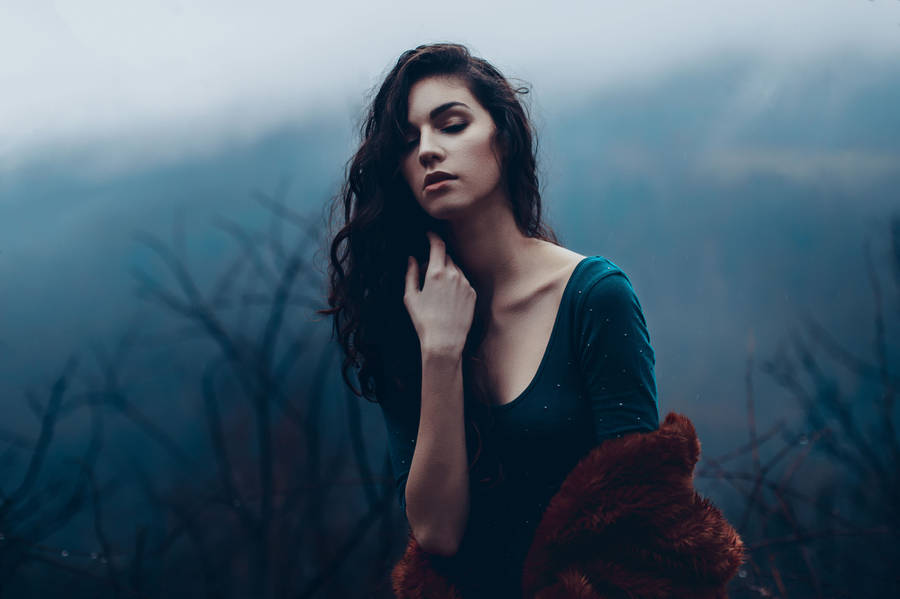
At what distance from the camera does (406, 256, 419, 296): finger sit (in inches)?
37.1

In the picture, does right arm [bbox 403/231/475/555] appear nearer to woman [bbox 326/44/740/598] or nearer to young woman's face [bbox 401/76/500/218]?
woman [bbox 326/44/740/598]

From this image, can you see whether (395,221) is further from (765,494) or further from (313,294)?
(765,494)

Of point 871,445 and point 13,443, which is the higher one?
point 13,443

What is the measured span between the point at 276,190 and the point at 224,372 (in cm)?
45

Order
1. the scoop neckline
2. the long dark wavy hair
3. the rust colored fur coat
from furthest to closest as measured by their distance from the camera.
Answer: the long dark wavy hair, the scoop neckline, the rust colored fur coat

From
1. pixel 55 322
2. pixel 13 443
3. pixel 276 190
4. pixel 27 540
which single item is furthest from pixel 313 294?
pixel 27 540

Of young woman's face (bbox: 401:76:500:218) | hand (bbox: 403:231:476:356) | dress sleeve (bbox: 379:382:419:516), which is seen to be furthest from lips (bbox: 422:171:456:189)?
dress sleeve (bbox: 379:382:419:516)

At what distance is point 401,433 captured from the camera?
95 cm

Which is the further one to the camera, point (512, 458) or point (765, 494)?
point (765, 494)

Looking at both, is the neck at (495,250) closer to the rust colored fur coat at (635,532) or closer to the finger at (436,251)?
the finger at (436,251)

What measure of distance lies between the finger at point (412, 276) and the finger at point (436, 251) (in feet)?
0.08

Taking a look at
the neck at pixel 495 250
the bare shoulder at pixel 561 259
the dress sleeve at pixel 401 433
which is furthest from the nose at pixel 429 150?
the dress sleeve at pixel 401 433

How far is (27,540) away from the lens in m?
1.47

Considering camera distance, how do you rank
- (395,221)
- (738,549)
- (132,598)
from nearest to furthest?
(738,549)
(395,221)
(132,598)
